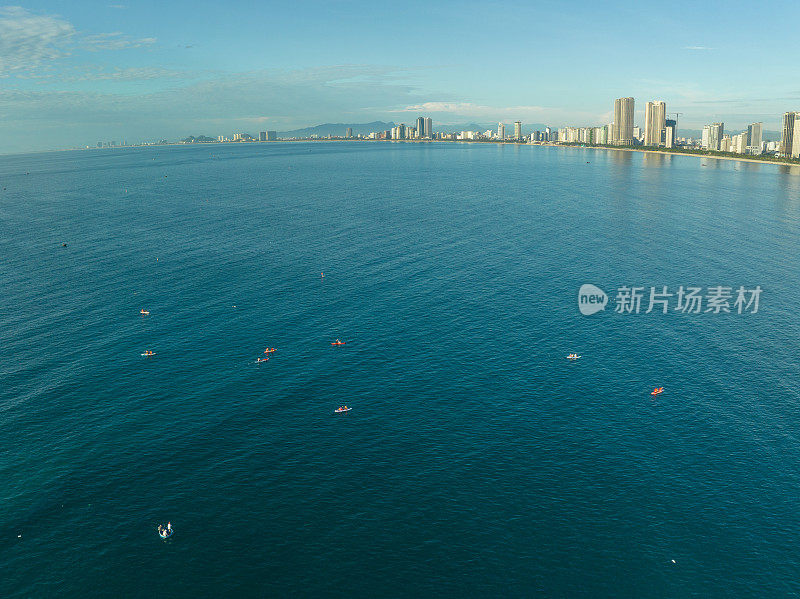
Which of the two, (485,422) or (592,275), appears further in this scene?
(592,275)

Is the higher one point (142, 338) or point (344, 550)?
point (142, 338)

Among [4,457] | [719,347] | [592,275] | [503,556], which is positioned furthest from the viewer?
[592,275]

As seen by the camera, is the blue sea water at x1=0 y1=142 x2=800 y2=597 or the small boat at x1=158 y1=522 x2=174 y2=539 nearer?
the blue sea water at x1=0 y1=142 x2=800 y2=597

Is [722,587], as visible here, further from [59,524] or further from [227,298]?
[227,298]

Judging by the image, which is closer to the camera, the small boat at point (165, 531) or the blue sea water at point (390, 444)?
the blue sea water at point (390, 444)

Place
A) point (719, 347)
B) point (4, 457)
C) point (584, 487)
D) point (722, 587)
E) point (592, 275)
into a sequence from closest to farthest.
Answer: point (722, 587) < point (584, 487) < point (4, 457) < point (719, 347) < point (592, 275)

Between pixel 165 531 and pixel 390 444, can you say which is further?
pixel 390 444

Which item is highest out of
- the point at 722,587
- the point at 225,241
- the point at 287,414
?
the point at 225,241

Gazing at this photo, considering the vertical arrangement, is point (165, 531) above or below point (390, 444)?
below

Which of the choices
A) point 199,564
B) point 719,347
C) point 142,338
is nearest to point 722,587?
point 199,564

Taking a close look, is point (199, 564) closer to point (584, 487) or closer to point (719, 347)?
point (584, 487)
